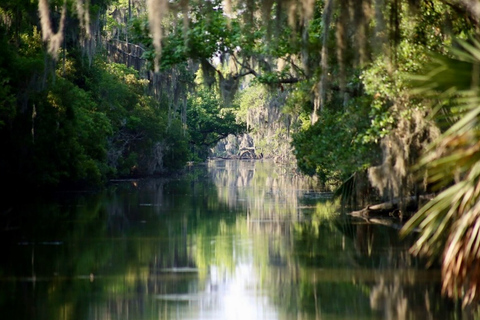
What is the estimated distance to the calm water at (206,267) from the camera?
10570mm

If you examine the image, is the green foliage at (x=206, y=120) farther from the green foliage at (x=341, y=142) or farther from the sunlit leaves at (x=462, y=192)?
the sunlit leaves at (x=462, y=192)

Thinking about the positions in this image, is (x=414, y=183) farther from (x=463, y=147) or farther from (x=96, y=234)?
(x=463, y=147)

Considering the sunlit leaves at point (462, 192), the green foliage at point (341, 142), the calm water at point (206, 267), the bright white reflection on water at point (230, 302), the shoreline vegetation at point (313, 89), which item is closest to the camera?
the sunlit leaves at point (462, 192)

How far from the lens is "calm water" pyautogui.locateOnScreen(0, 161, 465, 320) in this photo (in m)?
10.6

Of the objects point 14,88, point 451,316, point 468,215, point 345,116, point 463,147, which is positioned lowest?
point 451,316

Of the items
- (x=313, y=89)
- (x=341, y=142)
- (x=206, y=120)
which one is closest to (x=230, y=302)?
(x=313, y=89)

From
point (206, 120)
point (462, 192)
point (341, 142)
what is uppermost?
point (206, 120)

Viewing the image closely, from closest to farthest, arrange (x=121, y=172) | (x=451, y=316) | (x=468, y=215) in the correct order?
(x=468, y=215) → (x=451, y=316) → (x=121, y=172)

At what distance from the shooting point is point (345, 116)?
19531mm

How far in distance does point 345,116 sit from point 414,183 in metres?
2.24

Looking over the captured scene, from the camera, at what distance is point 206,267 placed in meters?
14.4

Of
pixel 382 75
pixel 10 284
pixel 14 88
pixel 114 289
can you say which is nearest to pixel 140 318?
pixel 114 289

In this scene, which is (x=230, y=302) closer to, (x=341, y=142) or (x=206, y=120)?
(x=341, y=142)

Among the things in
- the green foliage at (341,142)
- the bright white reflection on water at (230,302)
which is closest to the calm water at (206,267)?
the bright white reflection on water at (230,302)
